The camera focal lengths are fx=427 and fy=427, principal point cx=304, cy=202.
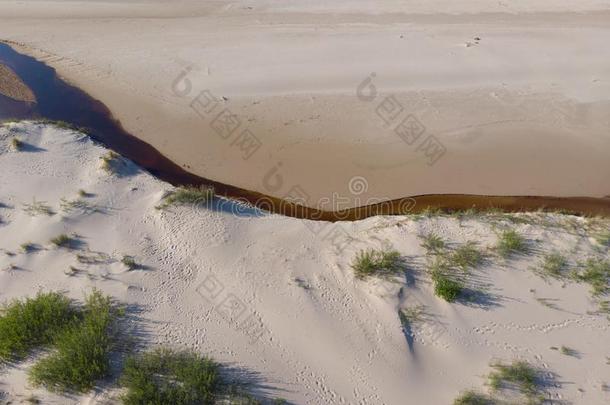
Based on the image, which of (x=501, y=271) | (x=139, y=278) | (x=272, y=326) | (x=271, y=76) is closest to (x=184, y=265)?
(x=139, y=278)

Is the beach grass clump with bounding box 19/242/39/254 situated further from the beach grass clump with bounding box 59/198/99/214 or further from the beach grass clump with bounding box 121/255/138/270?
the beach grass clump with bounding box 121/255/138/270

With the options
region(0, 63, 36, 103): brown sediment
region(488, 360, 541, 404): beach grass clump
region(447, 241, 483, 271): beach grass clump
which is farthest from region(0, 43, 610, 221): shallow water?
region(488, 360, 541, 404): beach grass clump

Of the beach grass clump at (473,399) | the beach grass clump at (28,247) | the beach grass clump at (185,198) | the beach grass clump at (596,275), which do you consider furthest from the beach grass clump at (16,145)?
the beach grass clump at (596,275)

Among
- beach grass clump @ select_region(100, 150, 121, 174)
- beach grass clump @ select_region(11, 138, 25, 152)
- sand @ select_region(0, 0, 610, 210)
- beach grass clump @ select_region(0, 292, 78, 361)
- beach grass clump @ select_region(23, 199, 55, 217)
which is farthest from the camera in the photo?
sand @ select_region(0, 0, 610, 210)

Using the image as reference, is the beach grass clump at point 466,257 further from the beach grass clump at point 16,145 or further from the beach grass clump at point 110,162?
the beach grass clump at point 16,145

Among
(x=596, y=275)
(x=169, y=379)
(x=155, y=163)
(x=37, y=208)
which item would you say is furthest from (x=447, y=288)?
(x=37, y=208)

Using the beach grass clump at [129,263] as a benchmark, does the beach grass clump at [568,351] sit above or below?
below

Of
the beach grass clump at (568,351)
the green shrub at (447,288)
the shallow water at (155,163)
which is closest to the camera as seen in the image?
the beach grass clump at (568,351)

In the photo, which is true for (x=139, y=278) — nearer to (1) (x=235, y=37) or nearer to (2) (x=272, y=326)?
(2) (x=272, y=326)
